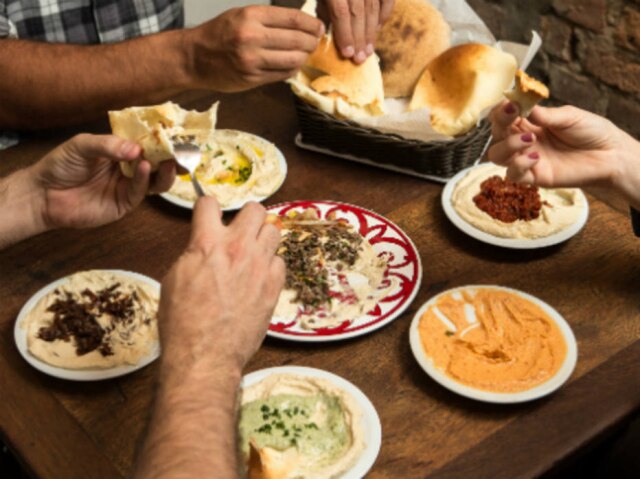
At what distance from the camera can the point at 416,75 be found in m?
2.39

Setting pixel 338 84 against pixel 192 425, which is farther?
pixel 338 84

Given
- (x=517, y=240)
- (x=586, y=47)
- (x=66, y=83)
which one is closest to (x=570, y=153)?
(x=517, y=240)

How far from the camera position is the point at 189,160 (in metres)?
1.70

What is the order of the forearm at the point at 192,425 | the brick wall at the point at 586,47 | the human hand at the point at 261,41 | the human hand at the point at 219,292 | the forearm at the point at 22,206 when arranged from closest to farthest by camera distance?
the forearm at the point at 192,425 → the human hand at the point at 219,292 → the forearm at the point at 22,206 → the human hand at the point at 261,41 → the brick wall at the point at 586,47

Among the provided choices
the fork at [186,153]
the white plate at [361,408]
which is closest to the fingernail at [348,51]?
the fork at [186,153]

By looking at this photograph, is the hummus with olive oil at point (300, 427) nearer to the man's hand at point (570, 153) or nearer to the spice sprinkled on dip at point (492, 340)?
the spice sprinkled on dip at point (492, 340)

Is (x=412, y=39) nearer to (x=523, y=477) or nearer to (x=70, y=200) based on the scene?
(x=70, y=200)

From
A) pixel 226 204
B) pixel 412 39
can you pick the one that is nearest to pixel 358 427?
pixel 226 204

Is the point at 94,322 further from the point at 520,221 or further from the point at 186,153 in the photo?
the point at 520,221

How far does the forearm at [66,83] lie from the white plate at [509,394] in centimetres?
110

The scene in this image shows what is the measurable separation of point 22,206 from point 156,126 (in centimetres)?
42

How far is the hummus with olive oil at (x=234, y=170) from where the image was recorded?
82.6 inches

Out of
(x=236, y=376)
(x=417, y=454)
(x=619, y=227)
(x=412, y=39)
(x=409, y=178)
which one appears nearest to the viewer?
(x=236, y=376)

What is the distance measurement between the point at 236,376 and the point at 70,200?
29.8 inches
